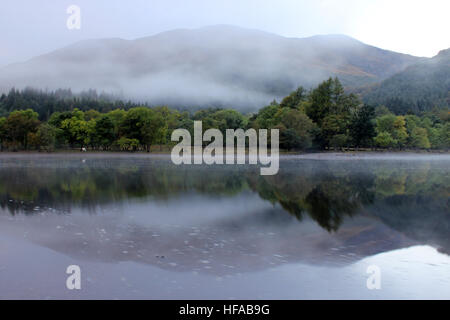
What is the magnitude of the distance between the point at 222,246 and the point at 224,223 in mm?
2925

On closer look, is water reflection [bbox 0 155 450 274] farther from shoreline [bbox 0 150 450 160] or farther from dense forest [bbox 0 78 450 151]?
dense forest [bbox 0 78 450 151]

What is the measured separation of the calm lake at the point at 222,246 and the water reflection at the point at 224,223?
0.04m

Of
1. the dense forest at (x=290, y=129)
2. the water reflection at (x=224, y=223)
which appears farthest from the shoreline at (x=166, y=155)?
the water reflection at (x=224, y=223)

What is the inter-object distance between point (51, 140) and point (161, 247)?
83.6 meters

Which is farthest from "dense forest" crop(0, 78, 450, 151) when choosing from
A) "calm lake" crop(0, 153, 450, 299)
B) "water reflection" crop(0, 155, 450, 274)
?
"calm lake" crop(0, 153, 450, 299)

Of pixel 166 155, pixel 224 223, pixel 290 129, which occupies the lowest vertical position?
pixel 166 155

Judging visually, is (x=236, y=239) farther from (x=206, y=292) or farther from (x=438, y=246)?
(x=438, y=246)

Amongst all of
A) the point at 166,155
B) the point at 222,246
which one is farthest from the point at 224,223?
the point at 166,155

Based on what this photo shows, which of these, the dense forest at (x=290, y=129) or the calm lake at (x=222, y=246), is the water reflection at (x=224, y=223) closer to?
the calm lake at (x=222, y=246)

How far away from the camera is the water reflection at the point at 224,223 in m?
9.39

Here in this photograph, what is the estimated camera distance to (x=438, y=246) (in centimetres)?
1048

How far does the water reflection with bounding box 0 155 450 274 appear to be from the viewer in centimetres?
939

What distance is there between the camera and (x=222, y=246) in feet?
33.0

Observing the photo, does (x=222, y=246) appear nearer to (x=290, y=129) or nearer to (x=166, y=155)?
(x=166, y=155)
